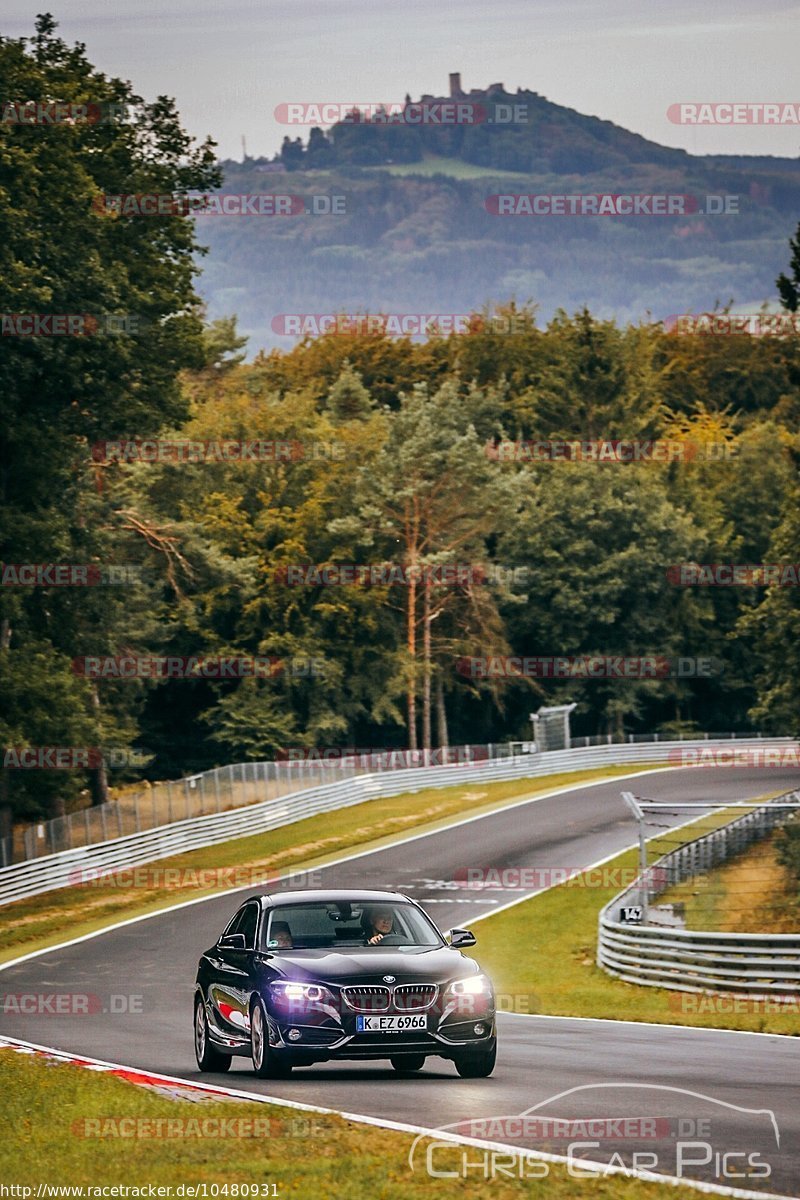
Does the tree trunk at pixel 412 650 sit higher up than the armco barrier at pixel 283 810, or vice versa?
the tree trunk at pixel 412 650

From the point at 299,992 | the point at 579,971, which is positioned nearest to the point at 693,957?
the point at 579,971

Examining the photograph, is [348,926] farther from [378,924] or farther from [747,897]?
[747,897]

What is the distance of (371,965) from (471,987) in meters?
0.82

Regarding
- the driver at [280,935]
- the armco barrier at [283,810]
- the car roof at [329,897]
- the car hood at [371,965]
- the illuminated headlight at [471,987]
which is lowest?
the armco barrier at [283,810]

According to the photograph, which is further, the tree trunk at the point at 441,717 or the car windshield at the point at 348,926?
the tree trunk at the point at 441,717

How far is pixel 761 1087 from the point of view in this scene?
1368 centimetres

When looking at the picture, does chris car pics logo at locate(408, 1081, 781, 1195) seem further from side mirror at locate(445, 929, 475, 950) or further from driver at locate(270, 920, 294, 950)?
driver at locate(270, 920, 294, 950)

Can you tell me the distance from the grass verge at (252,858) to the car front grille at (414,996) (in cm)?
2241

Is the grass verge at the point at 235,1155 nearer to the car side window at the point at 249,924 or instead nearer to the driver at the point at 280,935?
the driver at the point at 280,935

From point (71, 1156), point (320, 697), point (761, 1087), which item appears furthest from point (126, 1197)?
point (320, 697)

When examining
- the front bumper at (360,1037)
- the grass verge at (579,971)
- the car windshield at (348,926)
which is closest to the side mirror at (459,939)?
the car windshield at (348,926)

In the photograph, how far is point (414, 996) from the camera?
1420 cm

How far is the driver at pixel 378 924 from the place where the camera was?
15266mm

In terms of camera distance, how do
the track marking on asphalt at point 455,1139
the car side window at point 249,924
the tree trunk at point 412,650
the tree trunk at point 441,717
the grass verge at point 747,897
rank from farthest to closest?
the tree trunk at point 441,717
the tree trunk at point 412,650
the grass verge at point 747,897
the car side window at point 249,924
the track marking on asphalt at point 455,1139
